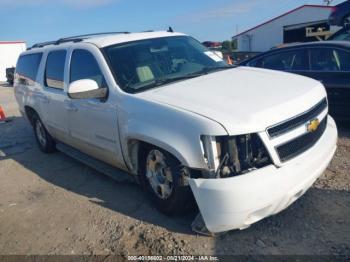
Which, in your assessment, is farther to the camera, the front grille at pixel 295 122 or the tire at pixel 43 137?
the tire at pixel 43 137

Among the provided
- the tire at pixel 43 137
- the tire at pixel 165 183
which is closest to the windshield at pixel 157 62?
the tire at pixel 165 183

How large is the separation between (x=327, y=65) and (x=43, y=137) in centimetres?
505

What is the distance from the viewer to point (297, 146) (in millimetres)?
3363

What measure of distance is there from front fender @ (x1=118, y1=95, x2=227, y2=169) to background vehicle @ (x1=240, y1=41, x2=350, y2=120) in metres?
3.74

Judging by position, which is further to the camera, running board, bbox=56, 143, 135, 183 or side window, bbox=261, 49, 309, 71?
side window, bbox=261, 49, 309, 71

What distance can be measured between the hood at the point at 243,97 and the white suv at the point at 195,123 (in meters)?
0.01

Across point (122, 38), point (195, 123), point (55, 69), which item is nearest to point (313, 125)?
point (195, 123)

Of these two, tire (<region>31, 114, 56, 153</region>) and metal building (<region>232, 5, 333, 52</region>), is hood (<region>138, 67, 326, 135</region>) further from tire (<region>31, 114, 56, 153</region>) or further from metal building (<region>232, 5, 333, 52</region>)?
metal building (<region>232, 5, 333, 52</region>)

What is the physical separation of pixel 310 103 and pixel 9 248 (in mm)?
3283

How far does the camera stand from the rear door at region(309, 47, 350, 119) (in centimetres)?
606

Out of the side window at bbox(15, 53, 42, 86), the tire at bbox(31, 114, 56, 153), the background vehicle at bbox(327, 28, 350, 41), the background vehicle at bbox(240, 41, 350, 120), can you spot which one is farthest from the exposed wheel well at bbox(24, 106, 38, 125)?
the background vehicle at bbox(327, 28, 350, 41)

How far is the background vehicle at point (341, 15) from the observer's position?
10.8 metres

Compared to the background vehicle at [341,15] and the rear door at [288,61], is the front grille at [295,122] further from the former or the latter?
the background vehicle at [341,15]

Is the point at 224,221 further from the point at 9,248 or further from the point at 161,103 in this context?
the point at 9,248
